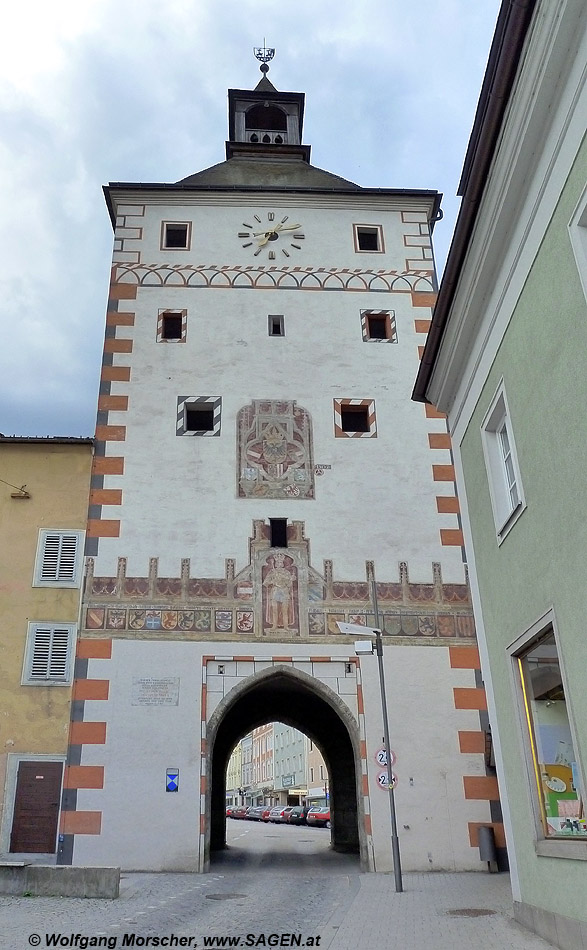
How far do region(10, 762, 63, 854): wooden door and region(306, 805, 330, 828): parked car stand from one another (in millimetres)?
20438

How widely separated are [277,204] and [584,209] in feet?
48.1

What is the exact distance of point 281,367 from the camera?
17.3 meters

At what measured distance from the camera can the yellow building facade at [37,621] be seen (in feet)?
44.2

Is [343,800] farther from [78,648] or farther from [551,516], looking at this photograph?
[551,516]

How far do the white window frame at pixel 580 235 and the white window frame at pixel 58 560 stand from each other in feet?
36.5

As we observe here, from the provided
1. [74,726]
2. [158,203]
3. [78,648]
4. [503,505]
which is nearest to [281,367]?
[158,203]

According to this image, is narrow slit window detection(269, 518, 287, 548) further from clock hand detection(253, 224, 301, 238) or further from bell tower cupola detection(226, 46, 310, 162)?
bell tower cupola detection(226, 46, 310, 162)

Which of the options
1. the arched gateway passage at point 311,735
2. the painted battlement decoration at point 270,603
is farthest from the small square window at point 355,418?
the arched gateway passage at point 311,735

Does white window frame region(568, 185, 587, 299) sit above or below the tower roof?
below

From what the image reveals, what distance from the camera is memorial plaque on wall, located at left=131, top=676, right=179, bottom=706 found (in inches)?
551


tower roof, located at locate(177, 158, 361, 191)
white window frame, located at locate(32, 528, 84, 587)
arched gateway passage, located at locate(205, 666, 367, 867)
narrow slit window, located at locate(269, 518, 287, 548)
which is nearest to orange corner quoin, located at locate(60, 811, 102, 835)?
white window frame, located at locate(32, 528, 84, 587)

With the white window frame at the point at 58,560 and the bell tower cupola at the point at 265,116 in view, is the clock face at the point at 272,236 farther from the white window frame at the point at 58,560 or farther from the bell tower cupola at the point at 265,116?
the white window frame at the point at 58,560

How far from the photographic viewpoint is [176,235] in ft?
62.8

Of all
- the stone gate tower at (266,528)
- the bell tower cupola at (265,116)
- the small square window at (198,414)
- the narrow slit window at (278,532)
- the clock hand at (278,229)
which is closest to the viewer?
the stone gate tower at (266,528)
